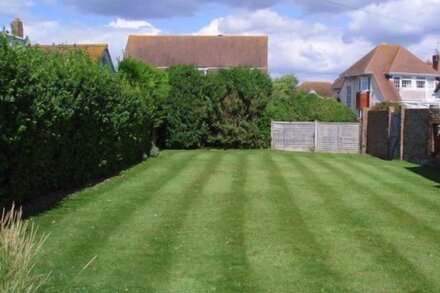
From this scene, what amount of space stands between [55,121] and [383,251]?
678 centimetres

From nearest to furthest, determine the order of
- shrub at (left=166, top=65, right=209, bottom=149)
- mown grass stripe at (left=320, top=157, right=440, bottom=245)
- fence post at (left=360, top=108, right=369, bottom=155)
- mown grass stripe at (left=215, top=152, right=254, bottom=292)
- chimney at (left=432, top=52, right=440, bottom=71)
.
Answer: mown grass stripe at (left=215, top=152, right=254, bottom=292) < mown grass stripe at (left=320, top=157, right=440, bottom=245) < fence post at (left=360, top=108, right=369, bottom=155) < shrub at (left=166, top=65, right=209, bottom=149) < chimney at (left=432, top=52, right=440, bottom=71)

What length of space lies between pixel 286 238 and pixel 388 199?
5.29 metres

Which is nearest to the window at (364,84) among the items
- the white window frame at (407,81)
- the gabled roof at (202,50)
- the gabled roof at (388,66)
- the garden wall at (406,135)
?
the gabled roof at (388,66)

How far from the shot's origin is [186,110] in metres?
32.4

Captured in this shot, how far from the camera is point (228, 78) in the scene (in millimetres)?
33188

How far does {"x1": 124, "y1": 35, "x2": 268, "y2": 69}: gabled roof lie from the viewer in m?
58.4

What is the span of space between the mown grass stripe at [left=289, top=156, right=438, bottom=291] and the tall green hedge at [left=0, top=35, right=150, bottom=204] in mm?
5750

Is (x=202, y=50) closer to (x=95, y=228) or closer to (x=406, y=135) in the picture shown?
(x=406, y=135)

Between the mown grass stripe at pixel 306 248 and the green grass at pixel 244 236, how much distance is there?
0.01 meters

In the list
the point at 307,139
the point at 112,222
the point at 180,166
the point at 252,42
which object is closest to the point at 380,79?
the point at 252,42

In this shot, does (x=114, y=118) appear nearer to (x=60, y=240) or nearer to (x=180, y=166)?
(x=180, y=166)

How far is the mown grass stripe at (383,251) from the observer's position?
709cm

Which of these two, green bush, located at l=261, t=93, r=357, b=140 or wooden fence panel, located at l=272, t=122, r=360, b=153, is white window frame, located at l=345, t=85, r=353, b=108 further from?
wooden fence panel, located at l=272, t=122, r=360, b=153

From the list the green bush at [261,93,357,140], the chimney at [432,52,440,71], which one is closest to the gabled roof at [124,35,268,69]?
the chimney at [432,52,440,71]
